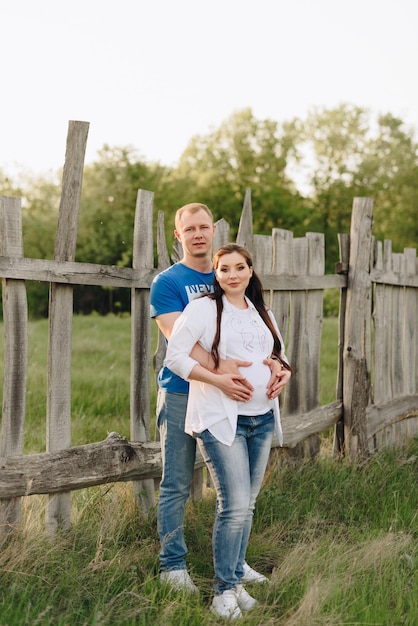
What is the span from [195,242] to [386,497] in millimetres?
2408

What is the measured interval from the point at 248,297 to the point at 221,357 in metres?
0.40

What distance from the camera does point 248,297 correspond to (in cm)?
344

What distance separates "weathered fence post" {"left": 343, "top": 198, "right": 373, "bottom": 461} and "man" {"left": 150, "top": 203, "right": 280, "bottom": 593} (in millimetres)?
2491

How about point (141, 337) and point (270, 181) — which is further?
point (270, 181)

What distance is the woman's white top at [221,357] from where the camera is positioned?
3109mm

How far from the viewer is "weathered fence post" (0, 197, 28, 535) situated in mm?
3492

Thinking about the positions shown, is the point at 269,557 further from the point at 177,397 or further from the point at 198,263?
the point at 198,263

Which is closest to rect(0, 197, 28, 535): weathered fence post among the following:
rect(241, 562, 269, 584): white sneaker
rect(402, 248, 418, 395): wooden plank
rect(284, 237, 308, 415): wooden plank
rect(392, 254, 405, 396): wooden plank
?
rect(241, 562, 269, 584): white sneaker

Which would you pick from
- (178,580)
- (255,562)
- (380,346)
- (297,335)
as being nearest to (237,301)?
(178,580)

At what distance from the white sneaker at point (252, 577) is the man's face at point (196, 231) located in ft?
5.03

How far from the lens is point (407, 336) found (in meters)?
7.11

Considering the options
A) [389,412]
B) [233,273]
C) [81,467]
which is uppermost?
[233,273]

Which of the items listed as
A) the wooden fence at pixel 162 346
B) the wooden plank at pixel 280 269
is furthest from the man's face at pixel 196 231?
the wooden plank at pixel 280 269

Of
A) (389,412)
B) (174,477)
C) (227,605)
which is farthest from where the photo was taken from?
(389,412)
